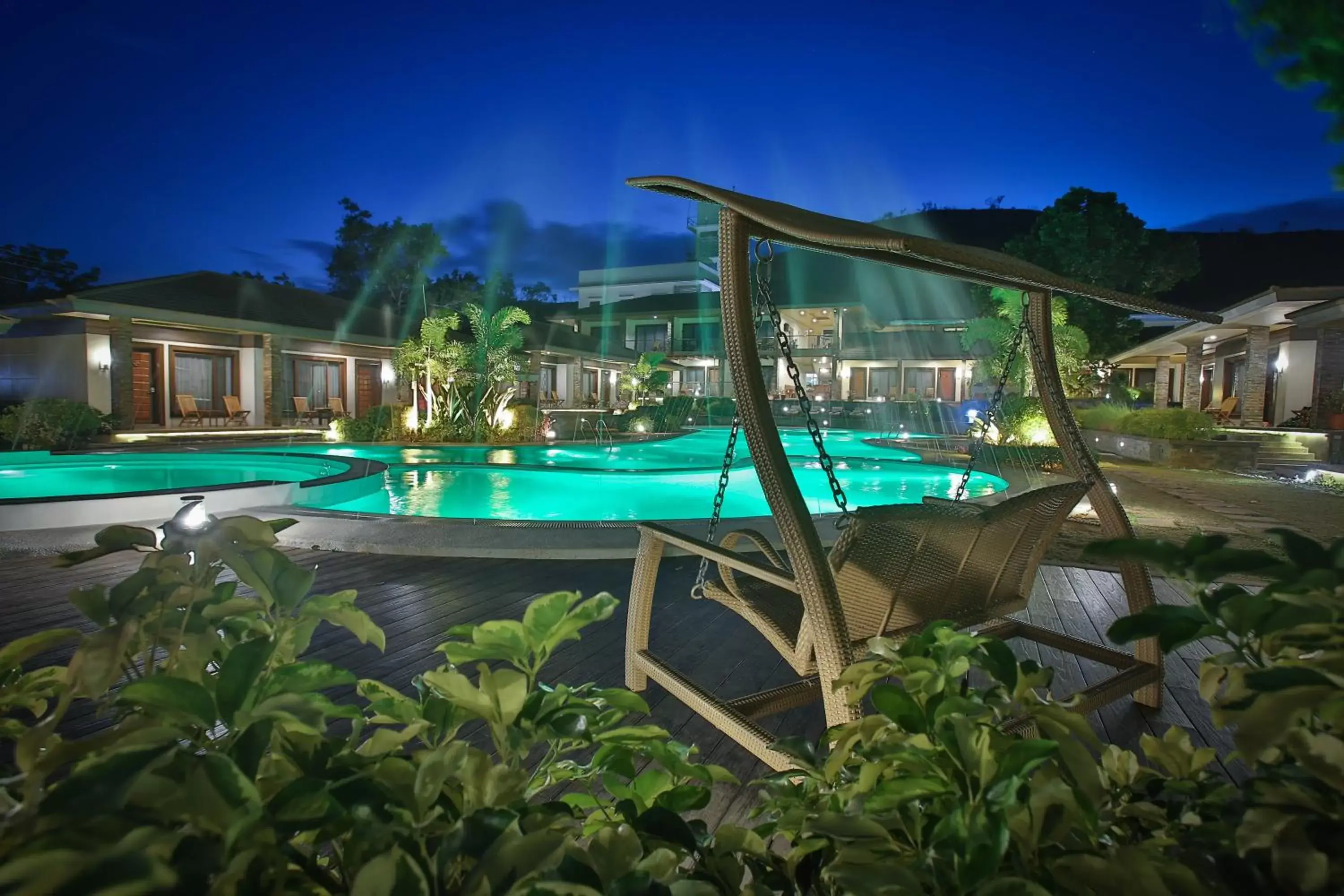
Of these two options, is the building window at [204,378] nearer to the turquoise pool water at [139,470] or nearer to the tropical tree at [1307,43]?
the turquoise pool water at [139,470]

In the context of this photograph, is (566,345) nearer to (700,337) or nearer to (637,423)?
(637,423)

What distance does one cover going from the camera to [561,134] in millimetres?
89250

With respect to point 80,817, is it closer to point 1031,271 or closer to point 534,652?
point 534,652

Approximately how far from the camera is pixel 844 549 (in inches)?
81.8

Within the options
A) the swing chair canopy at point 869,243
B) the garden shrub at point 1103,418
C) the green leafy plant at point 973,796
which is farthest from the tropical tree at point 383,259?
the green leafy plant at point 973,796

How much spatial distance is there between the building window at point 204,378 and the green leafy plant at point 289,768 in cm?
2168

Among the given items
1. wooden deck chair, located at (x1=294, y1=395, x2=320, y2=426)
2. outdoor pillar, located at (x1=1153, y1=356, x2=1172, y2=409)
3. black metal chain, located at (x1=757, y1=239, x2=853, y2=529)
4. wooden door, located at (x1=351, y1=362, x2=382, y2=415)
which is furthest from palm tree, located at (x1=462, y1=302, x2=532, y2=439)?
outdoor pillar, located at (x1=1153, y1=356, x2=1172, y2=409)

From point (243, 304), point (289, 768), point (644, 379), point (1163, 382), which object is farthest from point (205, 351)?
point (1163, 382)

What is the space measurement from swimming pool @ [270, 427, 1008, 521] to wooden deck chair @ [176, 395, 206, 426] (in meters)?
4.72

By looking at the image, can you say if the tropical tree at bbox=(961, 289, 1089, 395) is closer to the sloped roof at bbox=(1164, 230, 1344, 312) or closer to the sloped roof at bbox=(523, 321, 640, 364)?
the sloped roof at bbox=(523, 321, 640, 364)

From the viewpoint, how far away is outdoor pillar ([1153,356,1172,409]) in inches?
1142

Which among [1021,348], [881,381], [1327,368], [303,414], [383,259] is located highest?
[383,259]

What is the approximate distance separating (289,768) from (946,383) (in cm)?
3731

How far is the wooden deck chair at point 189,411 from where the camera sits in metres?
17.6
